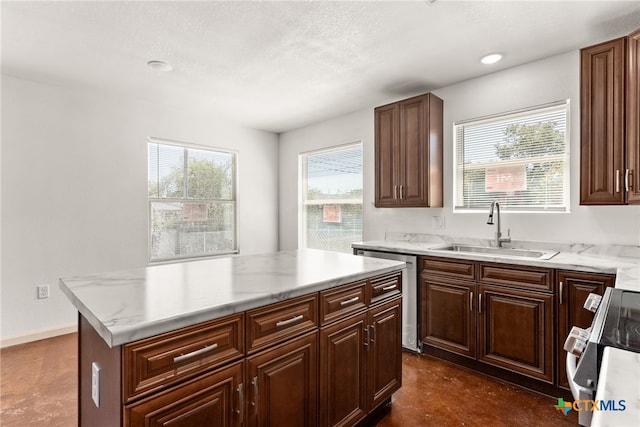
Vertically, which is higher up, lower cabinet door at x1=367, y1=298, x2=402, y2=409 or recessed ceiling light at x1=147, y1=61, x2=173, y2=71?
recessed ceiling light at x1=147, y1=61, x2=173, y2=71

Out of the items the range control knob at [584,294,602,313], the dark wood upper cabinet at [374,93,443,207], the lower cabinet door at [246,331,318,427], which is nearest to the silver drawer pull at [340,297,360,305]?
the lower cabinet door at [246,331,318,427]

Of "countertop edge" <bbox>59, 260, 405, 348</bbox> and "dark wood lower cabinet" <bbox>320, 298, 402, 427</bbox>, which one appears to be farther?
"dark wood lower cabinet" <bbox>320, 298, 402, 427</bbox>

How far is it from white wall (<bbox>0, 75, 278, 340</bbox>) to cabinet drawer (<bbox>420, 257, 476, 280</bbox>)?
3.21 meters

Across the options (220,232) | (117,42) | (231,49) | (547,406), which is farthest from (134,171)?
(547,406)

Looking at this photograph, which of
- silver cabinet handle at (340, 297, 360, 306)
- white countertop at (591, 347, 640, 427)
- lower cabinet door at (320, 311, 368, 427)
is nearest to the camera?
white countertop at (591, 347, 640, 427)

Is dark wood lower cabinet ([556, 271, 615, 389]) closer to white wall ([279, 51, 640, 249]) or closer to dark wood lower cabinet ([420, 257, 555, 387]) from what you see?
dark wood lower cabinet ([420, 257, 555, 387])

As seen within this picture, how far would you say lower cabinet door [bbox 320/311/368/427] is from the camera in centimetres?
156

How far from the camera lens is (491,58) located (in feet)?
8.92

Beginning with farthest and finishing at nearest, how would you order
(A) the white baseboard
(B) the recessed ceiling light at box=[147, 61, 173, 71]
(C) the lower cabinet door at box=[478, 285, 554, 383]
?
(A) the white baseboard, (B) the recessed ceiling light at box=[147, 61, 173, 71], (C) the lower cabinet door at box=[478, 285, 554, 383]

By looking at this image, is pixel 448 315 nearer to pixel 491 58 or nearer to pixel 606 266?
pixel 606 266

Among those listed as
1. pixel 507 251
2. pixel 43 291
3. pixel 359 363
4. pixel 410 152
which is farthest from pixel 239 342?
pixel 43 291

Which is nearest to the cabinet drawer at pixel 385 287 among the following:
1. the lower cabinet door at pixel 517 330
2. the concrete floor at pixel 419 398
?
the concrete floor at pixel 419 398

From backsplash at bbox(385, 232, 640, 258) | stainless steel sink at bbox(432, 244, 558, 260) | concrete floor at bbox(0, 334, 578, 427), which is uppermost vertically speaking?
backsplash at bbox(385, 232, 640, 258)

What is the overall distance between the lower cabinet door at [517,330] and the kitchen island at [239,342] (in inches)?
33.6
